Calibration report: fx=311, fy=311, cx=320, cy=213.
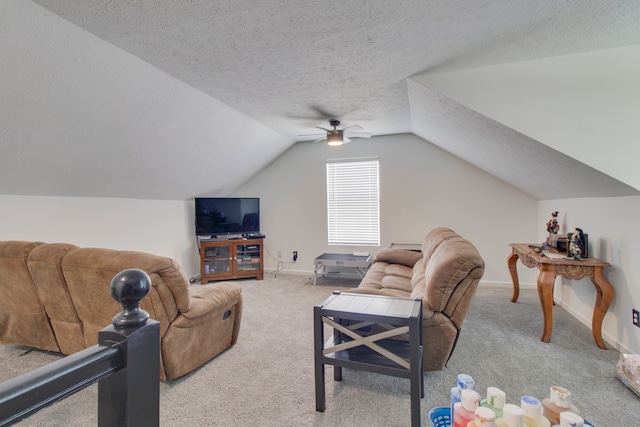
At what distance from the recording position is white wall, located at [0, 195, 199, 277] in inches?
119

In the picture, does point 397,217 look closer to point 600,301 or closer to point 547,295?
point 547,295

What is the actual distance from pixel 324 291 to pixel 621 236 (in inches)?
123

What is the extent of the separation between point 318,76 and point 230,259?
3.34m

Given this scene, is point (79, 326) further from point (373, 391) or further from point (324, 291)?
point (324, 291)

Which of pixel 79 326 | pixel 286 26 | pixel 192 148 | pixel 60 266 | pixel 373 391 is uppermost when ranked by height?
pixel 286 26

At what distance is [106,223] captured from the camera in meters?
3.77

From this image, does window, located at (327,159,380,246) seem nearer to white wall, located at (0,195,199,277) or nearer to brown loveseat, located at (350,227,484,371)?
white wall, located at (0,195,199,277)

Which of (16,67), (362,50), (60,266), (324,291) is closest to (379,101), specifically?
(362,50)

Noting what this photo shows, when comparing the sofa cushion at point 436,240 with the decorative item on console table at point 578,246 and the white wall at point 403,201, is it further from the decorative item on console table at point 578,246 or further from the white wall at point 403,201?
the white wall at point 403,201

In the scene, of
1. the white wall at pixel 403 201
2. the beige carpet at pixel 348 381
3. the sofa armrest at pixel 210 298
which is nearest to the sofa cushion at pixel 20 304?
the beige carpet at pixel 348 381

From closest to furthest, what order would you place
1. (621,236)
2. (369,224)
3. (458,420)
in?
(458,420) → (621,236) → (369,224)

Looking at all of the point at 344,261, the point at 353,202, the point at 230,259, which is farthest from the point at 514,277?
the point at 230,259

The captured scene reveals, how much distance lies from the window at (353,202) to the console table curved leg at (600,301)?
9.39 feet

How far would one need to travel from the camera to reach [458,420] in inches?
47.6
